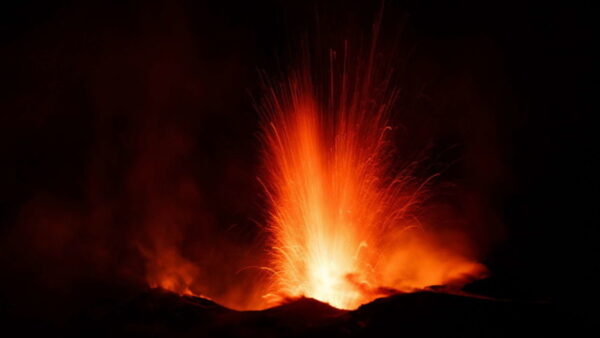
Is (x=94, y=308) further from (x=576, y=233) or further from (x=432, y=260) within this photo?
(x=576, y=233)

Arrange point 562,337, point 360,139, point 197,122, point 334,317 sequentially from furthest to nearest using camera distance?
1. point 197,122
2. point 360,139
3. point 334,317
4. point 562,337

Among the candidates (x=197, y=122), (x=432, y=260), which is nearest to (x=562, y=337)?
(x=432, y=260)

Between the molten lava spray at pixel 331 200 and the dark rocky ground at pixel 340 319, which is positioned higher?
the molten lava spray at pixel 331 200

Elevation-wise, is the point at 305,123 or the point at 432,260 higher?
the point at 305,123

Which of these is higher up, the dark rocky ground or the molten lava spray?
the molten lava spray

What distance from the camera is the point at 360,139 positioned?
51.4ft

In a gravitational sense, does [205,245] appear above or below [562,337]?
above

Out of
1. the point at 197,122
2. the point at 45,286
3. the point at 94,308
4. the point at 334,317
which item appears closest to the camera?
the point at 334,317

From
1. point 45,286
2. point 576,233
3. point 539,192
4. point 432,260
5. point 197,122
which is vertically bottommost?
point 45,286

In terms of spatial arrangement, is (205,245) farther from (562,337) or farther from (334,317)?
(562,337)

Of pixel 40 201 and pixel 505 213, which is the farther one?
pixel 505 213

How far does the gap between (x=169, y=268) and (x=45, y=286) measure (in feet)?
12.9

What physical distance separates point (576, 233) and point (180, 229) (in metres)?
14.1

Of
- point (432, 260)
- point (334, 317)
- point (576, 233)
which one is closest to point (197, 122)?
point (432, 260)
